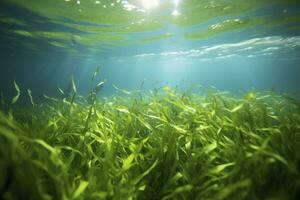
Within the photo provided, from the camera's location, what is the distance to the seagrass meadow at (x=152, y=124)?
→ 206 cm

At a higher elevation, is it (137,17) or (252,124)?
(137,17)

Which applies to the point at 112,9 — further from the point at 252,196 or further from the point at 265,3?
the point at 252,196

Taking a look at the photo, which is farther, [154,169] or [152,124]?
[152,124]

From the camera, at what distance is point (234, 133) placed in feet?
11.3

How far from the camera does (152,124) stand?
5.04m

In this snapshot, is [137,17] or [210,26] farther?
[210,26]

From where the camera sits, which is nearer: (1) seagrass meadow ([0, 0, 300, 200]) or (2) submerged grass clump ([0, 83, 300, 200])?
(2) submerged grass clump ([0, 83, 300, 200])

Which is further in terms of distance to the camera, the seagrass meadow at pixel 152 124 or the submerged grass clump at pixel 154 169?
the seagrass meadow at pixel 152 124

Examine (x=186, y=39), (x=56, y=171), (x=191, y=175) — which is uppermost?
(x=186, y=39)

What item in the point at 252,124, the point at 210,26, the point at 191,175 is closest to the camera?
the point at 191,175

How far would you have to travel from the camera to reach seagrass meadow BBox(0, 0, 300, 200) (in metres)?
2.06

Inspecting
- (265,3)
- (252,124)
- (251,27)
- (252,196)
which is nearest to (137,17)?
(265,3)

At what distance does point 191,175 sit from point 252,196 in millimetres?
857

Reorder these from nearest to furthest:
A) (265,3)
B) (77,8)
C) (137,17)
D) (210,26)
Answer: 1. (265,3)
2. (77,8)
3. (137,17)
4. (210,26)
